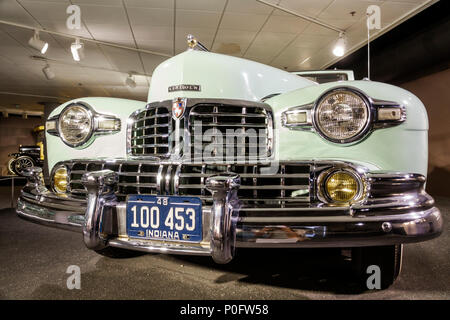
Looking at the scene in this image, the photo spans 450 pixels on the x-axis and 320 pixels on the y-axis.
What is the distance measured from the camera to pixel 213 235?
112 centimetres

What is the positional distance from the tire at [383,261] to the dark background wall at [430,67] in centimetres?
454

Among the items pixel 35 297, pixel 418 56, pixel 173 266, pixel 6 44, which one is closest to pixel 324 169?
pixel 173 266

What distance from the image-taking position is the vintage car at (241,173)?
1.13m

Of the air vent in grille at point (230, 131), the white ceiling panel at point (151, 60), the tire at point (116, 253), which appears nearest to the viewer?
the air vent in grille at point (230, 131)

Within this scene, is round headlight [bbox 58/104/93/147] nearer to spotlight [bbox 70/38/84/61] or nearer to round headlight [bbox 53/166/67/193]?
round headlight [bbox 53/166/67/193]

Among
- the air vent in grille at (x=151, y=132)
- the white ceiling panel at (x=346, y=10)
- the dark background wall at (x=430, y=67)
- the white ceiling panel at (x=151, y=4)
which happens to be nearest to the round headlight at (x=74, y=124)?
the air vent in grille at (x=151, y=132)

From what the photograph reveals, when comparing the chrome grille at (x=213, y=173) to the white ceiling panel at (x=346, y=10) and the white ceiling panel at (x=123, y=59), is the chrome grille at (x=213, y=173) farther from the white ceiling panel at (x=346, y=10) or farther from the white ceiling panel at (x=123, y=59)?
the white ceiling panel at (x=123, y=59)

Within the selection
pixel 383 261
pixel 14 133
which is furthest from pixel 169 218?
pixel 14 133

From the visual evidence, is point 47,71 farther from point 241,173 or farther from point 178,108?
point 241,173

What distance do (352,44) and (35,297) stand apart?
6668mm

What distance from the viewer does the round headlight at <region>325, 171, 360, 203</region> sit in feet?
4.01

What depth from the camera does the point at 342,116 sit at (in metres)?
1.33

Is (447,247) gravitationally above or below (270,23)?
below

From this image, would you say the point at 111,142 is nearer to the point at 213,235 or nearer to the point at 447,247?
the point at 213,235
